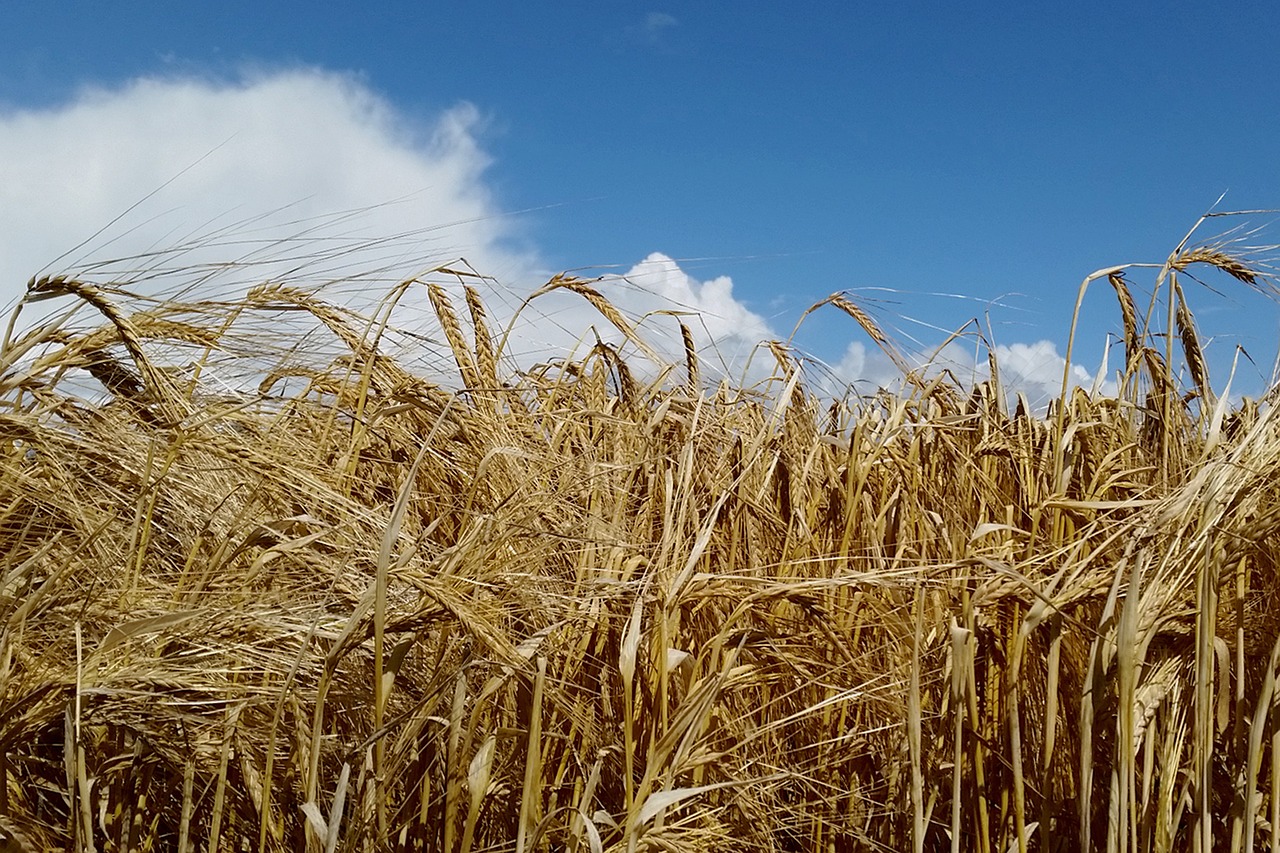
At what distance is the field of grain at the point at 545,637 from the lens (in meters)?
1.50

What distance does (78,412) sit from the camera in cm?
178

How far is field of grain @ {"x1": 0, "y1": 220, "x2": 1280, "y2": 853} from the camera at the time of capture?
1504mm

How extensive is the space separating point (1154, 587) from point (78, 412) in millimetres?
1711

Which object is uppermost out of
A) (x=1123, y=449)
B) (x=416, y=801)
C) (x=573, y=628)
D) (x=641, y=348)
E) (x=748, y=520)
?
(x=641, y=348)

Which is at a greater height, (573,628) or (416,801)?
(573,628)

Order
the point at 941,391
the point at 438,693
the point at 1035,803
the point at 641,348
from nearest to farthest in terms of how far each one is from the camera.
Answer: the point at 438,693
the point at 1035,803
the point at 641,348
the point at 941,391

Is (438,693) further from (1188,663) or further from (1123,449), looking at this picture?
(1123,449)

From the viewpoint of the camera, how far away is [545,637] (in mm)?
1547

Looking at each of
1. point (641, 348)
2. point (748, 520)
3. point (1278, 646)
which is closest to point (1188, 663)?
point (1278, 646)

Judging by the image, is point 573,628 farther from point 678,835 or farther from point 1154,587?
point 1154,587

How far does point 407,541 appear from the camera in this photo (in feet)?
5.13

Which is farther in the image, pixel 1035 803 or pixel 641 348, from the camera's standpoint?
pixel 641 348

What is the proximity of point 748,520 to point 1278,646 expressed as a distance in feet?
3.12

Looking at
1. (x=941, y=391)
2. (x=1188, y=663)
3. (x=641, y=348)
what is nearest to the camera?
(x=1188, y=663)
